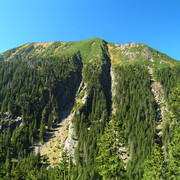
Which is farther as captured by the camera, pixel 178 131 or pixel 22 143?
pixel 22 143

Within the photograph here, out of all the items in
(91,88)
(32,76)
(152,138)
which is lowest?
(152,138)

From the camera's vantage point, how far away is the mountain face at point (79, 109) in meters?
72.2

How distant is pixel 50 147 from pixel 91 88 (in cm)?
6741

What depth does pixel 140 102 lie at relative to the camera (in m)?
107

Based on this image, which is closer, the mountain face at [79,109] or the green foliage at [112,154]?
the green foliage at [112,154]

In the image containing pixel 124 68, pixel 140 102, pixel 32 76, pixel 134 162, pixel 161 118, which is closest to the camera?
pixel 134 162

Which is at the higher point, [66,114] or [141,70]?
[141,70]

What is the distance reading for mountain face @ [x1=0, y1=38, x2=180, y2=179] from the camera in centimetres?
7219

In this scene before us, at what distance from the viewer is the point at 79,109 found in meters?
111

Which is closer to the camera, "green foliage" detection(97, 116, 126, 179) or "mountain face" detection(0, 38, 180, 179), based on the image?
"green foliage" detection(97, 116, 126, 179)

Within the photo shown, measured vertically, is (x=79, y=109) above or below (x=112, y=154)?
above

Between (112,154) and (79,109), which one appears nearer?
(112,154)

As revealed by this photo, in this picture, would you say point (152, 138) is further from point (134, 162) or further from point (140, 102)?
point (140, 102)

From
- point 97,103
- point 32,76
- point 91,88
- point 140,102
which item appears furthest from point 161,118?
point 32,76
